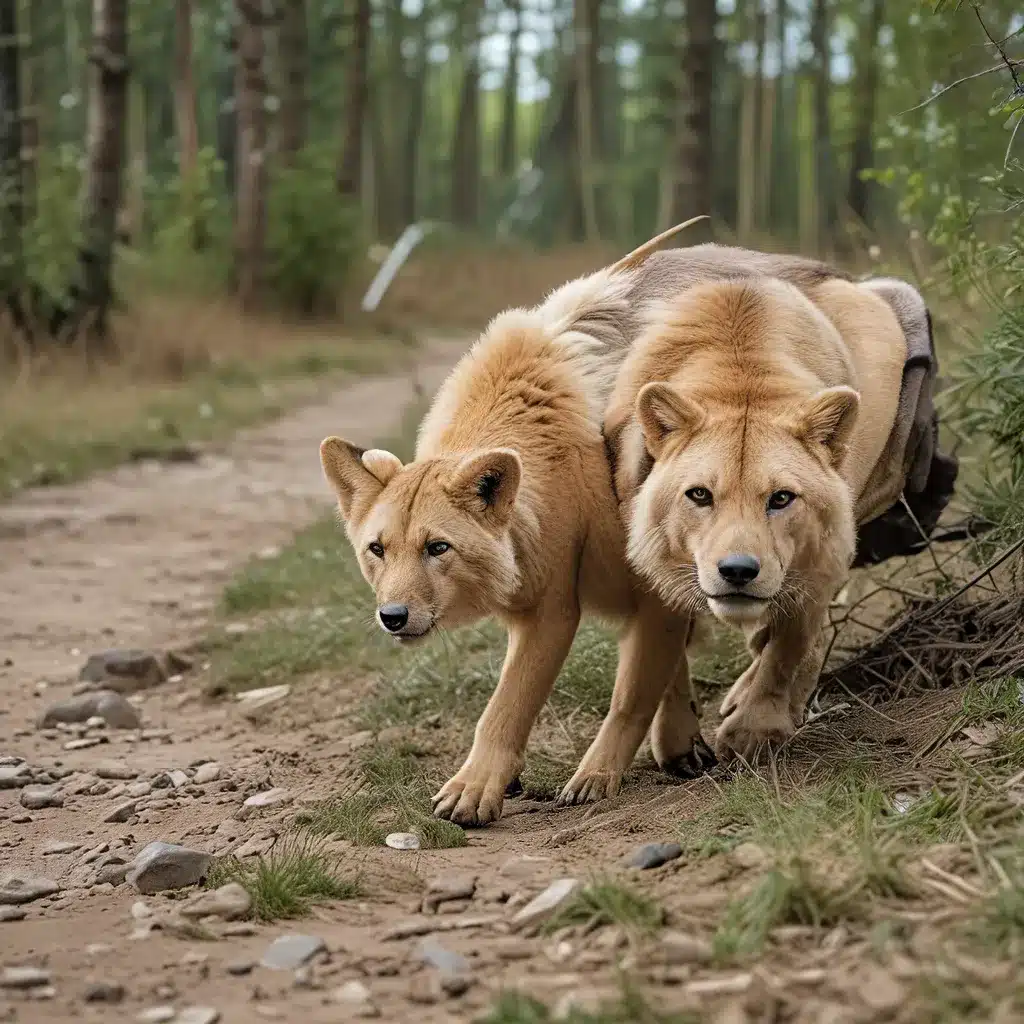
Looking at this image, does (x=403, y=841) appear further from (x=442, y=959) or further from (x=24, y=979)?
(x=24, y=979)

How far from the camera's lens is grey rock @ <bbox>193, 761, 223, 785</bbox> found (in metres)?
5.58

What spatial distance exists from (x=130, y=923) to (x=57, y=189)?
1289 cm

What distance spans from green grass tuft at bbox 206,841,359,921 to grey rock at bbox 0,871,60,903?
0.53 m

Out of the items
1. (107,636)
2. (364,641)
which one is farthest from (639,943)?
(107,636)

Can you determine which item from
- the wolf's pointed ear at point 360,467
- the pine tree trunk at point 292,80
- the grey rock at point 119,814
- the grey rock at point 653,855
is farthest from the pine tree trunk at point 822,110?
the grey rock at point 653,855

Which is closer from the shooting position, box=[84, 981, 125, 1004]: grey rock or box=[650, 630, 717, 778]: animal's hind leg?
box=[84, 981, 125, 1004]: grey rock

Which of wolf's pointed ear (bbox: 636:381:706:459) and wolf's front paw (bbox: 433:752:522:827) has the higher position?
wolf's pointed ear (bbox: 636:381:706:459)

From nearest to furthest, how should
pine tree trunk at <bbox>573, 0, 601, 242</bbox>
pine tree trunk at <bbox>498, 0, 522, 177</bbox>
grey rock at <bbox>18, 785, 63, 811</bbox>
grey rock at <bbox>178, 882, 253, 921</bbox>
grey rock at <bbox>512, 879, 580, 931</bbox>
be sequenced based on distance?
grey rock at <bbox>512, 879, 580, 931</bbox> < grey rock at <bbox>178, 882, 253, 921</bbox> < grey rock at <bbox>18, 785, 63, 811</bbox> < pine tree trunk at <bbox>573, 0, 601, 242</bbox> < pine tree trunk at <bbox>498, 0, 522, 177</bbox>

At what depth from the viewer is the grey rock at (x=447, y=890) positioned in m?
3.92

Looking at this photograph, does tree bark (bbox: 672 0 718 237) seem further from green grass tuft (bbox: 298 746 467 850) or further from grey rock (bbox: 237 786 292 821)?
grey rock (bbox: 237 786 292 821)

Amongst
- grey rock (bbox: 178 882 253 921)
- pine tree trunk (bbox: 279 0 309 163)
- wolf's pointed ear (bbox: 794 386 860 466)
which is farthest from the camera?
pine tree trunk (bbox: 279 0 309 163)

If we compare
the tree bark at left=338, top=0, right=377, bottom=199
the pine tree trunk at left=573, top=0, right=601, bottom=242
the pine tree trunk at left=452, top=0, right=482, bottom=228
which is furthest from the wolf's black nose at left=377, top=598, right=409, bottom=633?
the pine tree trunk at left=452, top=0, right=482, bottom=228

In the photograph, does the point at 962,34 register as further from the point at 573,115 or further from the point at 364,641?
the point at 573,115

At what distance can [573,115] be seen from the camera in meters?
34.0
